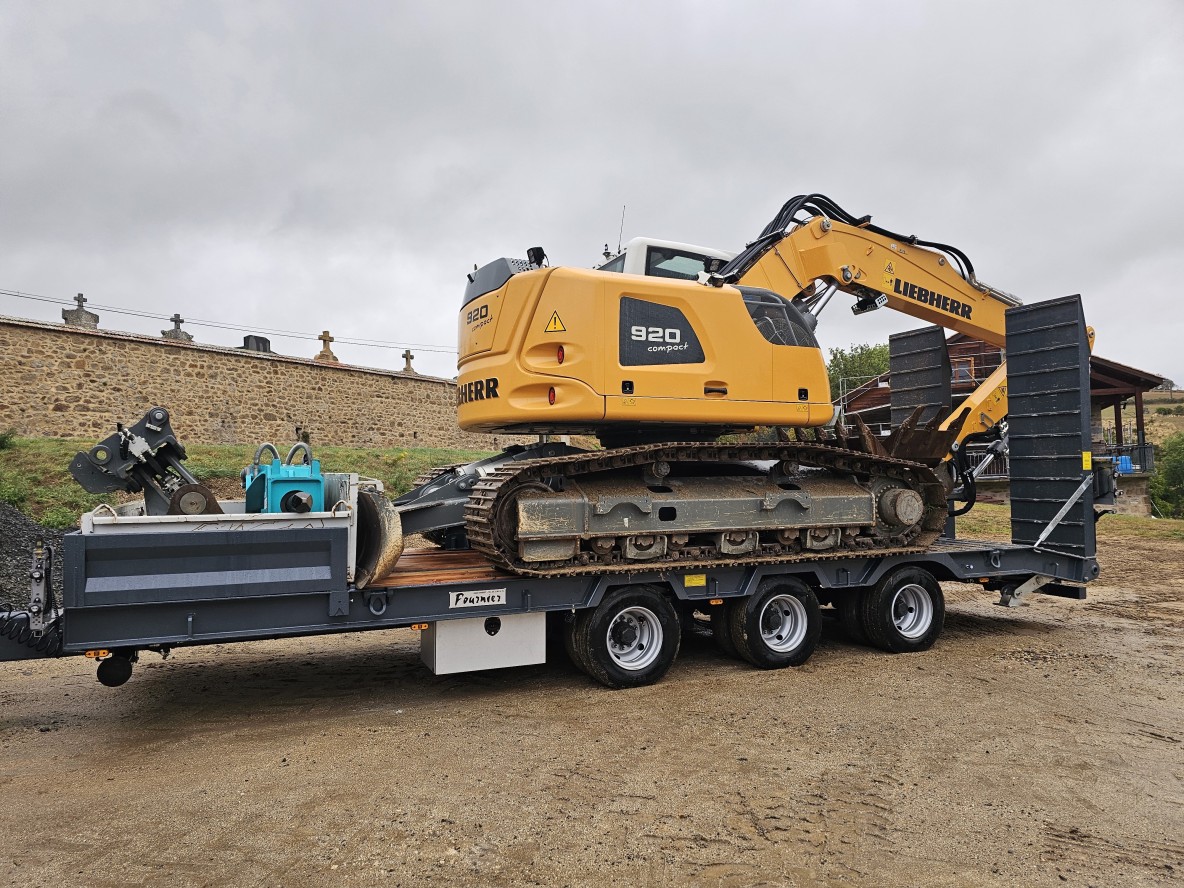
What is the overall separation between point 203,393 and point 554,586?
1657 cm

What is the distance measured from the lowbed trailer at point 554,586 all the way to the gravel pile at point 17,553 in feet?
11.3

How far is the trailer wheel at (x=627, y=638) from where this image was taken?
5969mm

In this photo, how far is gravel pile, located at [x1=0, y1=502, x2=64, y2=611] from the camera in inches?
315

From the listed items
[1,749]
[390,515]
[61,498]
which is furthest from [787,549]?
[61,498]

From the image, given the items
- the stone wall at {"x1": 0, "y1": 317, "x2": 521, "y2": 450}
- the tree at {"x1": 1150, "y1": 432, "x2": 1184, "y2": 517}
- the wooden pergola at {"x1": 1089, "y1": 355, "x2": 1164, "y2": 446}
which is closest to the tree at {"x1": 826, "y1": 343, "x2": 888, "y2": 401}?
the tree at {"x1": 1150, "y1": 432, "x2": 1184, "y2": 517}

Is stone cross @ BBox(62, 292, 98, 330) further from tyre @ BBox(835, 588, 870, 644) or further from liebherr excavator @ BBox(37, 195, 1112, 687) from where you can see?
tyre @ BBox(835, 588, 870, 644)

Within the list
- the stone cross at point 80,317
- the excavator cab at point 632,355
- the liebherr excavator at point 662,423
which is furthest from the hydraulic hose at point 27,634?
the stone cross at point 80,317

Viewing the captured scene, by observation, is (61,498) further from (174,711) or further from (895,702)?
(895,702)

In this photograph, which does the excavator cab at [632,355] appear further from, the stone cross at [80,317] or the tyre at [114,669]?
the stone cross at [80,317]

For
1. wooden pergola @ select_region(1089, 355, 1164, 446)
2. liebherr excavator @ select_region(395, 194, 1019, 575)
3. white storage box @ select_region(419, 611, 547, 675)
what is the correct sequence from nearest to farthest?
white storage box @ select_region(419, 611, 547, 675)
liebherr excavator @ select_region(395, 194, 1019, 575)
wooden pergola @ select_region(1089, 355, 1164, 446)

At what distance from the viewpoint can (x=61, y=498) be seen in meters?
12.6

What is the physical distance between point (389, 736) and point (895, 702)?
12.1ft

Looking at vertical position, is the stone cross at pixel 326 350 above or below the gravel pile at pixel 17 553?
above

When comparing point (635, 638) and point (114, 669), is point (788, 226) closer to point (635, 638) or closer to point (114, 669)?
point (635, 638)
